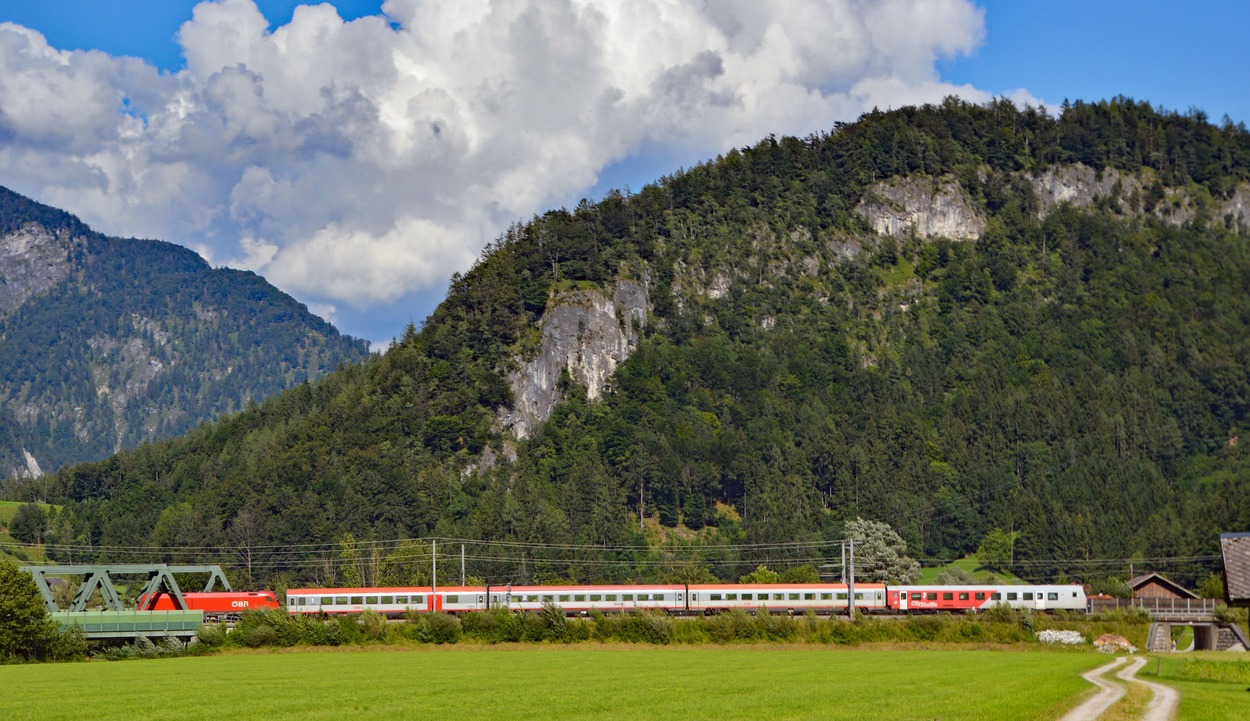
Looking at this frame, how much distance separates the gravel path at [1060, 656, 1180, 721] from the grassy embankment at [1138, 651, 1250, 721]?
334mm

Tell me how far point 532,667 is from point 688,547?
125 metres

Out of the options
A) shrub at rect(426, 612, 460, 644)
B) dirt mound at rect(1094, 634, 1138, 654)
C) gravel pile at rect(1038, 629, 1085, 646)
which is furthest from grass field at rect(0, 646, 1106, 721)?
shrub at rect(426, 612, 460, 644)

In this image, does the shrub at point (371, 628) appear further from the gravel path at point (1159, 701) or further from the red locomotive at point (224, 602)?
the gravel path at point (1159, 701)

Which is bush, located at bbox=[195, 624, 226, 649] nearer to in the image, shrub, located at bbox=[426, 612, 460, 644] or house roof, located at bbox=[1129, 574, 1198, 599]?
shrub, located at bbox=[426, 612, 460, 644]

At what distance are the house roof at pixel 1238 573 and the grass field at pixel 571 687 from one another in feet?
21.5

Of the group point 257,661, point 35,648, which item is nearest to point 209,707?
point 257,661

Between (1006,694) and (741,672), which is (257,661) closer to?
(741,672)

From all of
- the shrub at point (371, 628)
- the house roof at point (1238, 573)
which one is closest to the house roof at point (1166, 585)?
the house roof at point (1238, 573)

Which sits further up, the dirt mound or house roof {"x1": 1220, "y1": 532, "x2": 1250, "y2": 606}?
house roof {"x1": 1220, "y1": 532, "x2": 1250, "y2": 606}

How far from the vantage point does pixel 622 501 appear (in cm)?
19962

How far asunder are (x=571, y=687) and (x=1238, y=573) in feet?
94.5

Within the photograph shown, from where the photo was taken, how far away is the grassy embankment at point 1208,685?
1293 inches

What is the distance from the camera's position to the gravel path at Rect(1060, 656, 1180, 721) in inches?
1319

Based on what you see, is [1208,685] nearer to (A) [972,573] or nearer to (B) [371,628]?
(B) [371,628]
